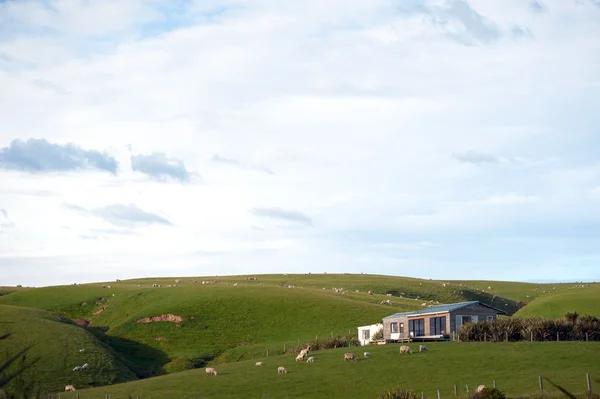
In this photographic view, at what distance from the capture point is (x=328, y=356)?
6994 centimetres

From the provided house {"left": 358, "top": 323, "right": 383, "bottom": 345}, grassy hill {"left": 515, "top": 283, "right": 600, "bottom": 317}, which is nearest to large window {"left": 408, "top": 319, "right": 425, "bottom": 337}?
house {"left": 358, "top": 323, "right": 383, "bottom": 345}

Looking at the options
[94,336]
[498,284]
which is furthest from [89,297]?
[498,284]

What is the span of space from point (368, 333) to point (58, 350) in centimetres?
3966

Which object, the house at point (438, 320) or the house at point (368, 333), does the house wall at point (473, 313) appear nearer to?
the house at point (438, 320)

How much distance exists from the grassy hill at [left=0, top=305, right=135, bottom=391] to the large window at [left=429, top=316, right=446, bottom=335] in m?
36.5

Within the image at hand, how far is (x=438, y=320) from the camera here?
81.7 metres

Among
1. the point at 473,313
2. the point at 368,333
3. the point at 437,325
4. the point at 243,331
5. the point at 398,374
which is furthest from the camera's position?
the point at 243,331

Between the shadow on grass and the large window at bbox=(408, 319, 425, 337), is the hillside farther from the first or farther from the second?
the large window at bbox=(408, 319, 425, 337)

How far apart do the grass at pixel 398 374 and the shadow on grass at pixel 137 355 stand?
60.1 feet

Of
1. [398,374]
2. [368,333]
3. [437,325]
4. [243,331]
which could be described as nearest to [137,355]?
[243,331]

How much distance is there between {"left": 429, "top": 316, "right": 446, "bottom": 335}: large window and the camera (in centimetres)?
8119

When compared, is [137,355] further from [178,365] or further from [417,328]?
[417,328]

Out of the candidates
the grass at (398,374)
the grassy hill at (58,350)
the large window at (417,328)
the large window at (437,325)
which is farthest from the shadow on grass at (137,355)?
the large window at (437,325)

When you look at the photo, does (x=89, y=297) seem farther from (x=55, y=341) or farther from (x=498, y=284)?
(x=498, y=284)
